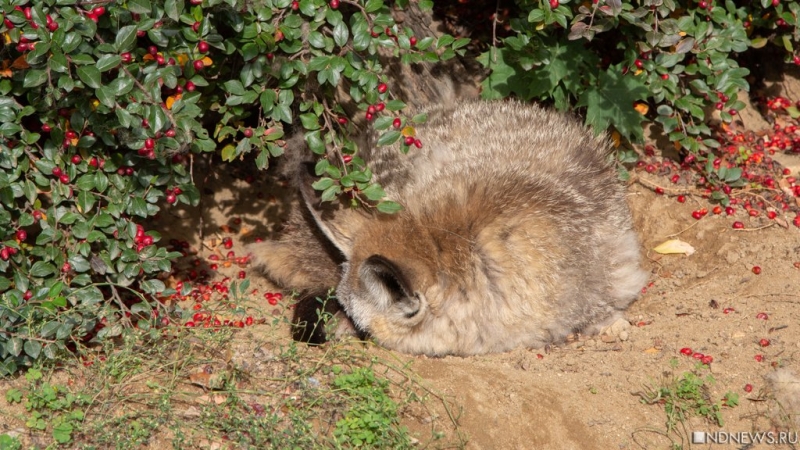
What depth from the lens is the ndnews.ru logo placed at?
13.6 ft

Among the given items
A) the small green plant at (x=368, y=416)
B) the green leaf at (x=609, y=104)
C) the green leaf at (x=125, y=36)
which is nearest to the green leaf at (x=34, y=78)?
the green leaf at (x=125, y=36)

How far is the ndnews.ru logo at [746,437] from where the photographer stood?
4.14 meters

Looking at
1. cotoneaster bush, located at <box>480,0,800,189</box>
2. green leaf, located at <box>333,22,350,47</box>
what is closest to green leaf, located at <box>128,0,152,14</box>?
green leaf, located at <box>333,22,350,47</box>

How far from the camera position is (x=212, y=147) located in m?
4.43

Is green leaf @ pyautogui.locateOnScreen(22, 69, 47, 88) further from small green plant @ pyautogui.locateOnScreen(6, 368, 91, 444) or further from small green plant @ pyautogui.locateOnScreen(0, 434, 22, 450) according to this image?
small green plant @ pyautogui.locateOnScreen(0, 434, 22, 450)

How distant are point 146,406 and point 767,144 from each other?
5.37 m

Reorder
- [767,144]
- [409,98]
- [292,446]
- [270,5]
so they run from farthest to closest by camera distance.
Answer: [767,144]
[409,98]
[270,5]
[292,446]

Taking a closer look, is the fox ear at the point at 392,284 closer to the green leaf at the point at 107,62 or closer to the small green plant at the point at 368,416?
the small green plant at the point at 368,416

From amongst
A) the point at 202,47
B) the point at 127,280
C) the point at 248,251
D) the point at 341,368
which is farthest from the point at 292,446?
the point at 248,251

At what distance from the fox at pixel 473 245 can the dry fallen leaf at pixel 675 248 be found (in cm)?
53

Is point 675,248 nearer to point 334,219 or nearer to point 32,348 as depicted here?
point 334,219

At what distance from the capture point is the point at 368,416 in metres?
3.99

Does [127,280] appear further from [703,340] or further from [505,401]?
[703,340]

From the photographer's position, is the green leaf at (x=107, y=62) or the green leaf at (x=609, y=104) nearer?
the green leaf at (x=107, y=62)
